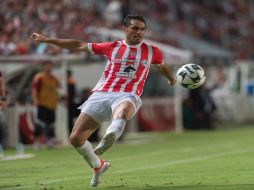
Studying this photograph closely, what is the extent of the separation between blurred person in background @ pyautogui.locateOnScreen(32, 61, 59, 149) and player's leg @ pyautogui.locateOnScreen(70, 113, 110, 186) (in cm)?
986

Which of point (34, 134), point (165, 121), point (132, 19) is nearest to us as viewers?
point (132, 19)

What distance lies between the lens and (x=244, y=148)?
1872 cm

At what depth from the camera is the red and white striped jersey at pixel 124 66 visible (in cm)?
1083

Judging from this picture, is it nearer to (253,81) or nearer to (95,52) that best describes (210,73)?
(253,81)

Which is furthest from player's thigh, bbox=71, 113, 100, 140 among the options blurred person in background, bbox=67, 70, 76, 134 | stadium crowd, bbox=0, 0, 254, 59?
stadium crowd, bbox=0, 0, 254, 59

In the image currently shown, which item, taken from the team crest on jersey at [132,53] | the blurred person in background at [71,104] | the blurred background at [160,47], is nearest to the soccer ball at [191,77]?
the team crest on jersey at [132,53]

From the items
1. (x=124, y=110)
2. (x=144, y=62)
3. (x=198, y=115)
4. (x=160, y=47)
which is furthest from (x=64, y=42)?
(x=198, y=115)

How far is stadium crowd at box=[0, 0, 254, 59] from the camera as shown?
25.7 m

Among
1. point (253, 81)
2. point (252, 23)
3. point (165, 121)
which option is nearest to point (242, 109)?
point (253, 81)

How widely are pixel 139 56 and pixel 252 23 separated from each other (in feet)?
108

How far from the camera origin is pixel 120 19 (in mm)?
33812

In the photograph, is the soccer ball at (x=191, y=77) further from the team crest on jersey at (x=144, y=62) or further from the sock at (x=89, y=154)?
the sock at (x=89, y=154)

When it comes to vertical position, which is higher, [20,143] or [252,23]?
[252,23]

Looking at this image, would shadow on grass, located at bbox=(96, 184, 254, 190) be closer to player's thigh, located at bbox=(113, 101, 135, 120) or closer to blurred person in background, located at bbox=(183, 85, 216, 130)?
player's thigh, located at bbox=(113, 101, 135, 120)
